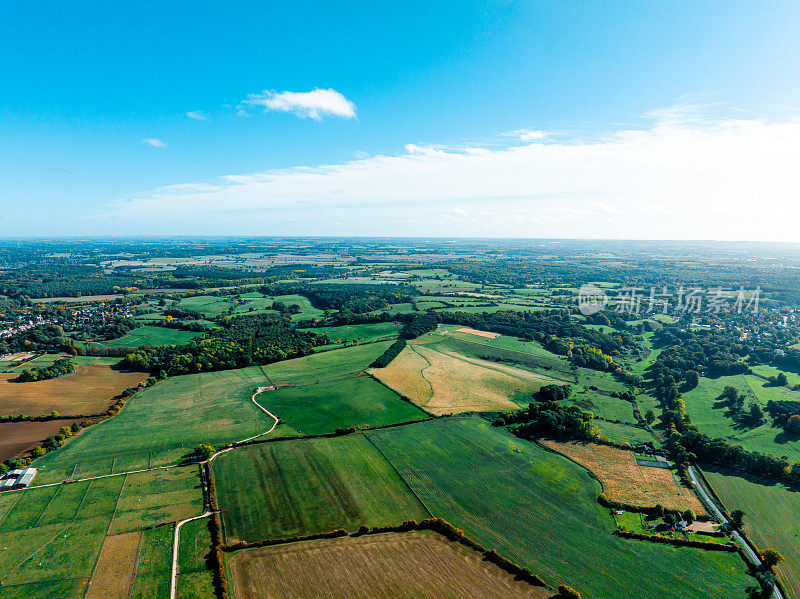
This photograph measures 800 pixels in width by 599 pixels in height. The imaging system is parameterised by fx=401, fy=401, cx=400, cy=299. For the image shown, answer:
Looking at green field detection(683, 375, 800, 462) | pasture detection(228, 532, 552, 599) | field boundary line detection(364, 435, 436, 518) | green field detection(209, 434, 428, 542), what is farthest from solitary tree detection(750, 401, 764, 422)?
green field detection(209, 434, 428, 542)

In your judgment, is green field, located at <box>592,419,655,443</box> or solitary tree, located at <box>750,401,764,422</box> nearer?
green field, located at <box>592,419,655,443</box>

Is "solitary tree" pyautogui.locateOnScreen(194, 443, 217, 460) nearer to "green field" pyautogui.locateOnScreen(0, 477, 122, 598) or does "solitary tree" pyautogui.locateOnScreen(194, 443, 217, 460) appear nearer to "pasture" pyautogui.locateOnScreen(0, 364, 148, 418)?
"green field" pyautogui.locateOnScreen(0, 477, 122, 598)

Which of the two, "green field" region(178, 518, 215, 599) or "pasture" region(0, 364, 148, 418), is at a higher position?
"pasture" region(0, 364, 148, 418)

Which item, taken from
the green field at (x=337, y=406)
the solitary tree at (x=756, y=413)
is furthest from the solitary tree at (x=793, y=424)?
the green field at (x=337, y=406)

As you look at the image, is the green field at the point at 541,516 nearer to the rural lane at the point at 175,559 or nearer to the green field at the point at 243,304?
the rural lane at the point at 175,559

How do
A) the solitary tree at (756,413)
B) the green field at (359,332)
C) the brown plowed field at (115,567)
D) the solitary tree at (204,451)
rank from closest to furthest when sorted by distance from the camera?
1. the brown plowed field at (115,567)
2. the solitary tree at (204,451)
3. the solitary tree at (756,413)
4. the green field at (359,332)

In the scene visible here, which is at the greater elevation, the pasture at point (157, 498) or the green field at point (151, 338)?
the green field at point (151, 338)
